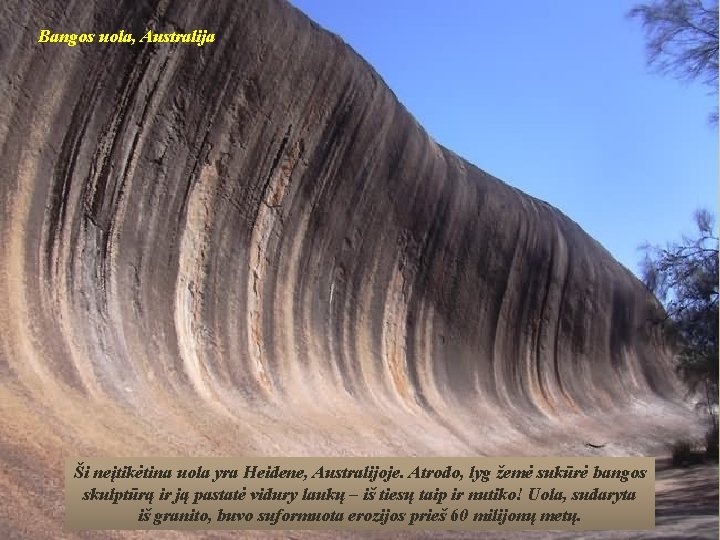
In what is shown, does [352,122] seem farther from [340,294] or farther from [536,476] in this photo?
[536,476]

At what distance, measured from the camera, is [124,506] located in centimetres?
667

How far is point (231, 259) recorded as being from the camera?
40.9 ft

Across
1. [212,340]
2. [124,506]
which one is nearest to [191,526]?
[124,506]

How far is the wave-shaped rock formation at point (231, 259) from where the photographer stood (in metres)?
8.91
